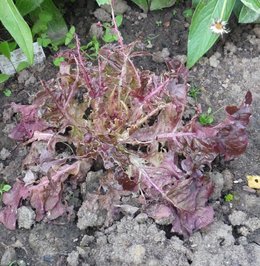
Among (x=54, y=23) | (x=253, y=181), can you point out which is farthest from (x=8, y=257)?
(x=54, y=23)

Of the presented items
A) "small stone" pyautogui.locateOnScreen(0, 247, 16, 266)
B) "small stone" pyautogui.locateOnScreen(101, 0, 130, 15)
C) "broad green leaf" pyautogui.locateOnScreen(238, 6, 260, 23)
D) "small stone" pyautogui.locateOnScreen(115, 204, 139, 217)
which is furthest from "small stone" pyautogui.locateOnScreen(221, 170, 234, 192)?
"small stone" pyautogui.locateOnScreen(101, 0, 130, 15)

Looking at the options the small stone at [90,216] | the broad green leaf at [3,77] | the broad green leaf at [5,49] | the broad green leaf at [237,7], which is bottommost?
the small stone at [90,216]

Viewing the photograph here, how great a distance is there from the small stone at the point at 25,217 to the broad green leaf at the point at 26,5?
0.63 metres

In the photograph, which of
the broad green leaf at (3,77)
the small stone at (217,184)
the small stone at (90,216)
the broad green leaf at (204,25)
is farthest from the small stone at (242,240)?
the broad green leaf at (3,77)

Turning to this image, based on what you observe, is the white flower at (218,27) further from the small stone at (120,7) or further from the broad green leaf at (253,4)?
the small stone at (120,7)

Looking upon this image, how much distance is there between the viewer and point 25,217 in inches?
64.0

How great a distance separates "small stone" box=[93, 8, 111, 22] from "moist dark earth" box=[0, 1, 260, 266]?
0.47ft

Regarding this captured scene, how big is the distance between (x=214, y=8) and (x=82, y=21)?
0.48 m

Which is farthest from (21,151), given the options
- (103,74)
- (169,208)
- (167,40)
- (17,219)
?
(167,40)

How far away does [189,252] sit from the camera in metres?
1.54

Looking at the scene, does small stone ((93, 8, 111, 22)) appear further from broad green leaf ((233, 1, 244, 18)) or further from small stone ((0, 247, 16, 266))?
small stone ((0, 247, 16, 266))

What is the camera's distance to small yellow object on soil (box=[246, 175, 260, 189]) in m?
1.67

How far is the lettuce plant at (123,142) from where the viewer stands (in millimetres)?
1576

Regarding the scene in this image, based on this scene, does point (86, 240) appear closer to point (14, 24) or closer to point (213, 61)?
point (14, 24)
